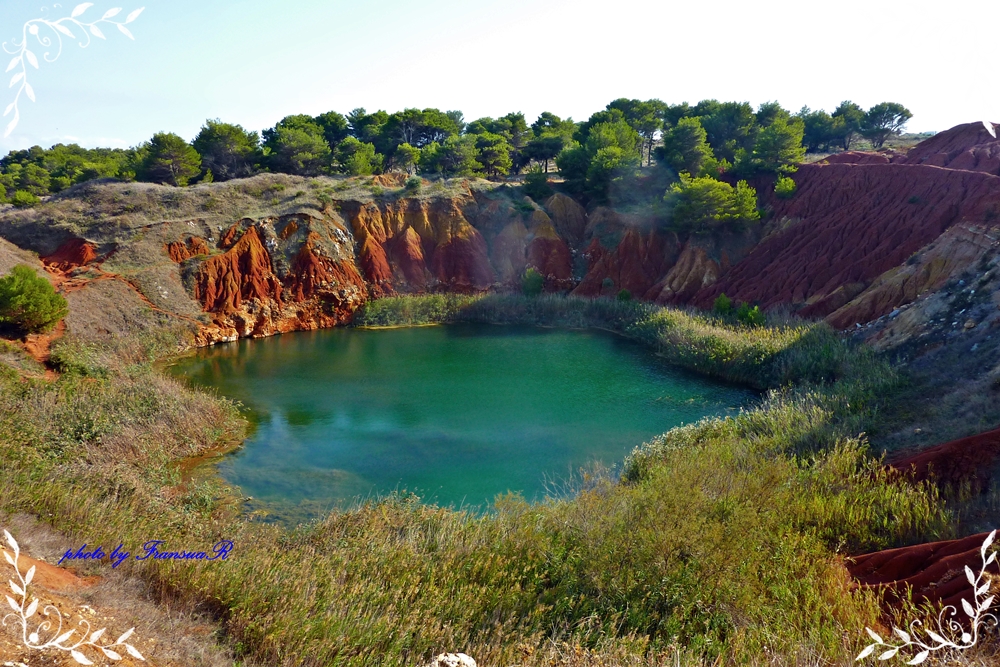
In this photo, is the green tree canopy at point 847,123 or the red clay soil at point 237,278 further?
the green tree canopy at point 847,123

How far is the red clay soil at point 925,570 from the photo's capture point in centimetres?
604

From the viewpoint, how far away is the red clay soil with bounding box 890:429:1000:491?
9.57 m

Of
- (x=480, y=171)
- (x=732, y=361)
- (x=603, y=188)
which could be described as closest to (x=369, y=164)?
(x=480, y=171)

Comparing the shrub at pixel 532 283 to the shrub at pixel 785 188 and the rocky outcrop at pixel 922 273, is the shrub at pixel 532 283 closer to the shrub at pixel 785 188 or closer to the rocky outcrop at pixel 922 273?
the shrub at pixel 785 188

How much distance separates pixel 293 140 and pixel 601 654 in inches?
1774

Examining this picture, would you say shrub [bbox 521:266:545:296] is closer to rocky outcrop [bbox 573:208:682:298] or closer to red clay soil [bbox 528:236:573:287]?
red clay soil [bbox 528:236:573:287]

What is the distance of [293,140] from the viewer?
1709 inches

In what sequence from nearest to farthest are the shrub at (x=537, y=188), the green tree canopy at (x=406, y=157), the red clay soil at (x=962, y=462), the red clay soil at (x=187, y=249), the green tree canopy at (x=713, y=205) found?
the red clay soil at (x=962, y=462) < the red clay soil at (x=187, y=249) < the green tree canopy at (x=713, y=205) < the shrub at (x=537, y=188) < the green tree canopy at (x=406, y=157)

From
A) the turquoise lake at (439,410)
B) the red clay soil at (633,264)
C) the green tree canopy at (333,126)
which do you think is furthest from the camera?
the green tree canopy at (333,126)

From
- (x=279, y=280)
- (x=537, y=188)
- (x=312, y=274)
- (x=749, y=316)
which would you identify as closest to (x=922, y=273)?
(x=749, y=316)

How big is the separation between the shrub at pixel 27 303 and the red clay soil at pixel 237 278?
32.0ft

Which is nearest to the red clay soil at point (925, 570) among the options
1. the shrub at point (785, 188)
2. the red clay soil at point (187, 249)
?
the shrub at point (785, 188)

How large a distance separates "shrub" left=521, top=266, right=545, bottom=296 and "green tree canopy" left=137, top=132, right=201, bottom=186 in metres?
23.4

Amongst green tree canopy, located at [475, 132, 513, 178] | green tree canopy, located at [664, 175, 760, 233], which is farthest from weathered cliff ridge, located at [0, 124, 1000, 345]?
green tree canopy, located at [475, 132, 513, 178]
